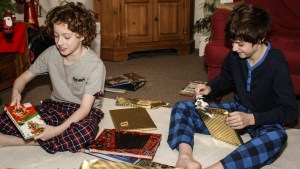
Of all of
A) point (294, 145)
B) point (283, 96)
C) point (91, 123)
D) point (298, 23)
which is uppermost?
point (298, 23)

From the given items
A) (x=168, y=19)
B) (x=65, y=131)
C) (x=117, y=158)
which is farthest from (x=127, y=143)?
(x=168, y=19)

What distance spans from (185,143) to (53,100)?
643 millimetres

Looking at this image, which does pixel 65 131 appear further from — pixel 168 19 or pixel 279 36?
pixel 168 19

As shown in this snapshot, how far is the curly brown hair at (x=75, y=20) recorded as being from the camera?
1356 millimetres

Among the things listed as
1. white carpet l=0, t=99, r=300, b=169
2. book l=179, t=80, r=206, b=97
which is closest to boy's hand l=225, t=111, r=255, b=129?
white carpet l=0, t=99, r=300, b=169

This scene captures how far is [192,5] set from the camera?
3357 millimetres

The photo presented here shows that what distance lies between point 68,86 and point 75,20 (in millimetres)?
292

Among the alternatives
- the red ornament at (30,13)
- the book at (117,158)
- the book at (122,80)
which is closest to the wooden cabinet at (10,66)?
the red ornament at (30,13)

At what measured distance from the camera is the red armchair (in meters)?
1.85

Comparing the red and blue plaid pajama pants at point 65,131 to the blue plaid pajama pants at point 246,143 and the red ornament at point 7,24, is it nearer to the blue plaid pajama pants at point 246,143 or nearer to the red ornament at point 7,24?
the blue plaid pajama pants at point 246,143

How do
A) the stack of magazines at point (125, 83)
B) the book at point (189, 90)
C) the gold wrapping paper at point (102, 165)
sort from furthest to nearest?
the stack of magazines at point (125, 83) → the book at point (189, 90) → the gold wrapping paper at point (102, 165)

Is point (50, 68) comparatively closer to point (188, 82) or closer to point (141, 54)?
point (188, 82)

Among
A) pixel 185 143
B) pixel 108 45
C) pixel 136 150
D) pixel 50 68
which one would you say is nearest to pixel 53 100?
pixel 50 68

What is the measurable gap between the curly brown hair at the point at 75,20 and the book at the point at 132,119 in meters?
0.42
